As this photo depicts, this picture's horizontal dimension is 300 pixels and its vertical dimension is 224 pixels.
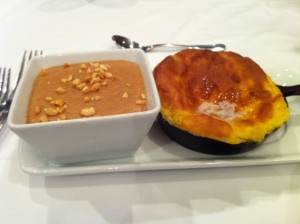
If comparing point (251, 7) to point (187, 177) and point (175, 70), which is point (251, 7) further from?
point (187, 177)

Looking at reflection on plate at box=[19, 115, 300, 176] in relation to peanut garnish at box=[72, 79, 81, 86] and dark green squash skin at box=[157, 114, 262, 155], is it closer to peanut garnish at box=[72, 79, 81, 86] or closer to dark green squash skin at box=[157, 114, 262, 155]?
dark green squash skin at box=[157, 114, 262, 155]

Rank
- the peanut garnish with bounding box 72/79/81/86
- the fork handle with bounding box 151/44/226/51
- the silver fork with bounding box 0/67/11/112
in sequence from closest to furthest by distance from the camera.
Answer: the peanut garnish with bounding box 72/79/81/86 → the silver fork with bounding box 0/67/11/112 → the fork handle with bounding box 151/44/226/51

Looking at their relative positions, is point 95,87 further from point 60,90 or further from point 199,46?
point 199,46

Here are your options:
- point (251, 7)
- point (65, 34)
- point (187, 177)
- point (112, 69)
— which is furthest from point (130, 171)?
point (251, 7)

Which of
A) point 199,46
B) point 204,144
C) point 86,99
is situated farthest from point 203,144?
point 199,46

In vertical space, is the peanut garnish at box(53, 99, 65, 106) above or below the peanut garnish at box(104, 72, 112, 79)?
below

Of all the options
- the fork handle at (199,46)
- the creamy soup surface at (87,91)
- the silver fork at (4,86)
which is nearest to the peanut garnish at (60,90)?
the creamy soup surface at (87,91)

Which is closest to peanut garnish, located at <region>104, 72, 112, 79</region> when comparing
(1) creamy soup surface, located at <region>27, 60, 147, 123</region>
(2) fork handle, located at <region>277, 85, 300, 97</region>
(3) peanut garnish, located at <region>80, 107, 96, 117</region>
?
(1) creamy soup surface, located at <region>27, 60, 147, 123</region>

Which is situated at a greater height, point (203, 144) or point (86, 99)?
point (86, 99)
